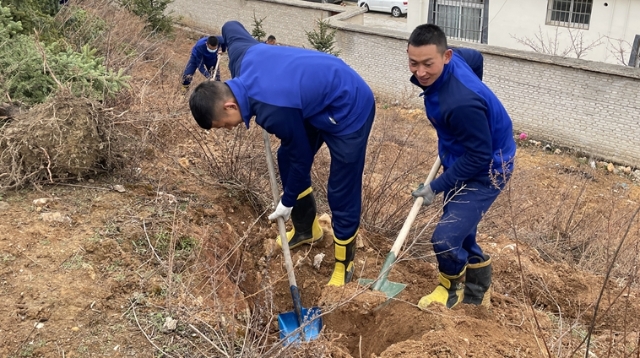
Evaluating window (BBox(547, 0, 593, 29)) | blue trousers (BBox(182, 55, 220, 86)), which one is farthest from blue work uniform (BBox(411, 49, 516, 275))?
window (BBox(547, 0, 593, 29))

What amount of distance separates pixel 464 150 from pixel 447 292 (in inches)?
39.2

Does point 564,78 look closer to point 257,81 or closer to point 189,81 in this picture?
point 189,81

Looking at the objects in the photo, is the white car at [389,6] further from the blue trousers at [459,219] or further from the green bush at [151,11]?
the blue trousers at [459,219]

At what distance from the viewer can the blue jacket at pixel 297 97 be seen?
2.89 metres

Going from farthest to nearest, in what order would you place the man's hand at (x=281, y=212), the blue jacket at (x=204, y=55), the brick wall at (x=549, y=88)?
the brick wall at (x=549, y=88) < the blue jacket at (x=204, y=55) < the man's hand at (x=281, y=212)

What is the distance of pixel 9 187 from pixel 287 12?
1279 cm

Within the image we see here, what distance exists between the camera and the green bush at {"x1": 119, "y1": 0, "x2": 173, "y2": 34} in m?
12.6

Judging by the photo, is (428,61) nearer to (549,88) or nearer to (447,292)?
(447,292)

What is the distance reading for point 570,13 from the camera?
12.2 meters

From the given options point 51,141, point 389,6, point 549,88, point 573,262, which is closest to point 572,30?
point 549,88

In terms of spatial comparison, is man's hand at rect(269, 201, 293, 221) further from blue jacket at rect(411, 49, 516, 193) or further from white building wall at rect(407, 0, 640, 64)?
white building wall at rect(407, 0, 640, 64)

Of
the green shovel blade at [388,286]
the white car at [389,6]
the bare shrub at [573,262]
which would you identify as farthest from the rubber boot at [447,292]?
the white car at [389,6]

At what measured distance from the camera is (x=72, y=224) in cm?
334

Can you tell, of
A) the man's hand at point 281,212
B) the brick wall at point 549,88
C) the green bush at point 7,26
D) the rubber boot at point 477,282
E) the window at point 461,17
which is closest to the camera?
the man's hand at point 281,212
